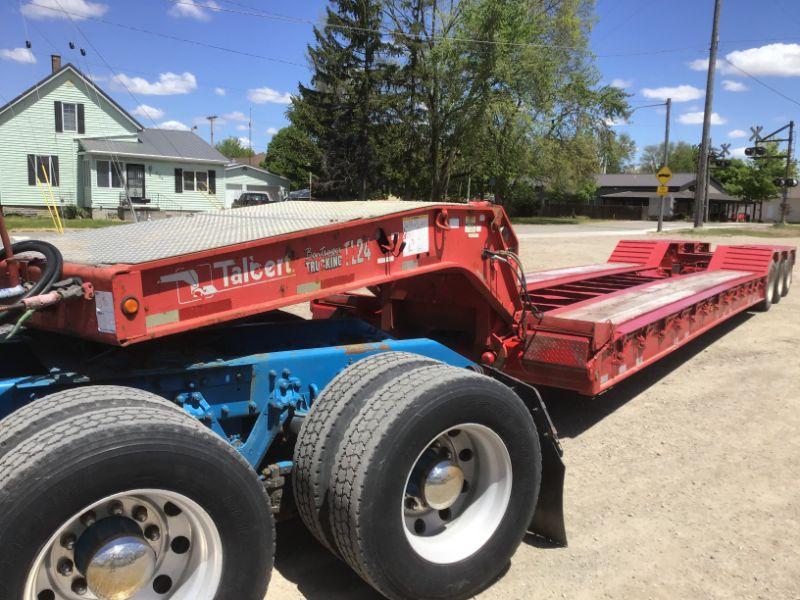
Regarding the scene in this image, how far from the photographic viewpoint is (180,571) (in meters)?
2.43

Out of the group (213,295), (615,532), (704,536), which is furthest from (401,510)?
(704,536)

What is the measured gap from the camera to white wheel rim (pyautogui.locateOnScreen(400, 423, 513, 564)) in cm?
299

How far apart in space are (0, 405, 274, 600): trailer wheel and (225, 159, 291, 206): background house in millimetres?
52884

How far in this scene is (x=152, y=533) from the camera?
2.37m

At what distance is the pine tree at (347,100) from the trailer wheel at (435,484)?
38.5 metres

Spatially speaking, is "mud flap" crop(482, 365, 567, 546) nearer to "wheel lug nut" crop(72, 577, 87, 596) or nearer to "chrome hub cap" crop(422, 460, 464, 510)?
"chrome hub cap" crop(422, 460, 464, 510)

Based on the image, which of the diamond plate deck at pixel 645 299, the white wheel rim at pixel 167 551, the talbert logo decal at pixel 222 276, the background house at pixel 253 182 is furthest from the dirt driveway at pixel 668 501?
the background house at pixel 253 182

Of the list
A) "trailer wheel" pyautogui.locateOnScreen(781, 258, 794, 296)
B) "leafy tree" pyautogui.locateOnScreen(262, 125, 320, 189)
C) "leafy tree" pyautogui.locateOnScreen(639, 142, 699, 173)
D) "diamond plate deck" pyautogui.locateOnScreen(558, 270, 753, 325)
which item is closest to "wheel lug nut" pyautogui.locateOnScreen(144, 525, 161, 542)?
"diamond plate deck" pyautogui.locateOnScreen(558, 270, 753, 325)

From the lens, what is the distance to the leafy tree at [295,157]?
41406 millimetres

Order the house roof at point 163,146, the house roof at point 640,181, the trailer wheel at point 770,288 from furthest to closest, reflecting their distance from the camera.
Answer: the house roof at point 640,181 → the house roof at point 163,146 → the trailer wheel at point 770,288

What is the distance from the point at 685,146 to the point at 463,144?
350 ft

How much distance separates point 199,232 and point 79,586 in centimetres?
165

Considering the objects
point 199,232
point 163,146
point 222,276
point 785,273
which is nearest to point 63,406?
point 222,276

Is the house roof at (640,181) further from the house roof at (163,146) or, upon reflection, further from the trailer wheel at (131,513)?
the trailer wheel at (131,513)
